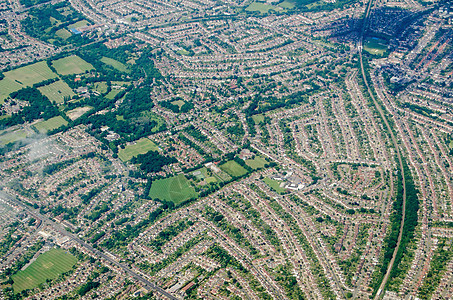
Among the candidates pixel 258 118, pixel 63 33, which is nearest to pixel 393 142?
pixel 258 118

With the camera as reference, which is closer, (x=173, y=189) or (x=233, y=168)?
(x=173, y=189)

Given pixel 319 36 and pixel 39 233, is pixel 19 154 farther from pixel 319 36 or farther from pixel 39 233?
pixel 319 36

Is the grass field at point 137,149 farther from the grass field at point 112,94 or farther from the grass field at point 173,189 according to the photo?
the grass field at point 112,94

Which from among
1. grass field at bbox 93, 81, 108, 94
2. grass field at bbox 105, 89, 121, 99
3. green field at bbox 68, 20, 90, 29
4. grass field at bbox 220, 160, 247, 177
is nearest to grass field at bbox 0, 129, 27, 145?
grass field at bbox 105, 89, 121, 99

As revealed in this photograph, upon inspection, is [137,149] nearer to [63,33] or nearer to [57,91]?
[57,91]

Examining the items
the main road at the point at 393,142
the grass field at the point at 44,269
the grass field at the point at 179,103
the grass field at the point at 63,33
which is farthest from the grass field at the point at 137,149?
the grass field at the point at 63,33

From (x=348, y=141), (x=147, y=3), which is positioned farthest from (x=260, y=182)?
(x=147, y=3)
